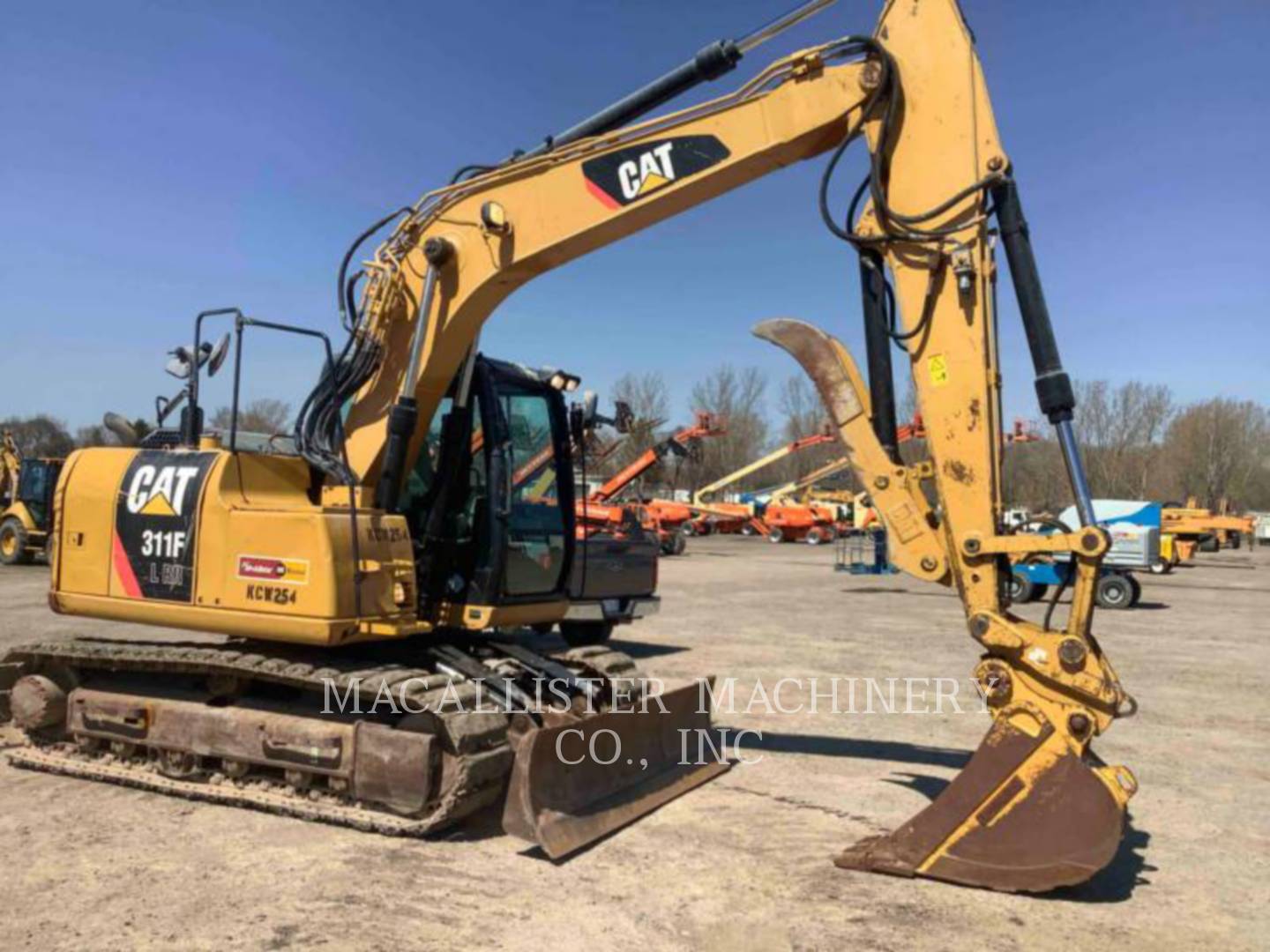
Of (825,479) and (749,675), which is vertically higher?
(825,479)

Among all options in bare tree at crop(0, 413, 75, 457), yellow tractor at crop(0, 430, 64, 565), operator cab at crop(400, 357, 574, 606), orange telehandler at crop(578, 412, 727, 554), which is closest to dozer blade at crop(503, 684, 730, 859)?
operator cab at crop(400, 357, 574, 606)

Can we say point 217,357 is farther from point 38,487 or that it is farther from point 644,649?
point 38,487

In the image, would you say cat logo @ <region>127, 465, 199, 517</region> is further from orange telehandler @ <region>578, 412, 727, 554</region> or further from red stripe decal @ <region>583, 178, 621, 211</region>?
orange telehandler @ <region>578, 412, 727, 554</region>

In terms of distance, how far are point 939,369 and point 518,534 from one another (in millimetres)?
2930

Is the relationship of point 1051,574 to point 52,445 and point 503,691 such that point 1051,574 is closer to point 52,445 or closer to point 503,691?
point 503,691

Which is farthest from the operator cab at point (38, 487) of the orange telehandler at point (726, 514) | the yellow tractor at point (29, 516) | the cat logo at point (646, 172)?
the orange telehandler at point (726, 514)

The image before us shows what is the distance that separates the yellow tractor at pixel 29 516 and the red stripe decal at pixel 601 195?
830 inches

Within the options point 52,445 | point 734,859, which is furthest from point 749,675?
point 52,445

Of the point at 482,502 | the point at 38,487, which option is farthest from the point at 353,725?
the point at 38,487

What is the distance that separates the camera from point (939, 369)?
16.4 ft

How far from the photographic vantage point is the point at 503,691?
5855 millimetres

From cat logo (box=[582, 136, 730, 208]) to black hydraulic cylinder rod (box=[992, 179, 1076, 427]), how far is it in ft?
4.95

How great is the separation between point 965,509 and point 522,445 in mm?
3028

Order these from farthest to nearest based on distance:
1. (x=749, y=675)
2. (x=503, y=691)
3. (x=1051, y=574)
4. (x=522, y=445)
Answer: (x=1051, y=574) → (x=749, y=675) → (x=522, y=445) → (x=503, y=691)
